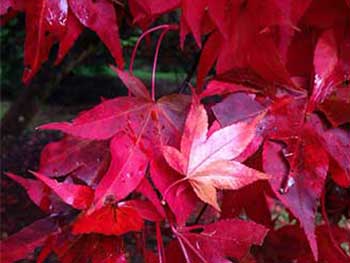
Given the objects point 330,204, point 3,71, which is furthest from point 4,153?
point 330,204

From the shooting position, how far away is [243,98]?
0.51 meters

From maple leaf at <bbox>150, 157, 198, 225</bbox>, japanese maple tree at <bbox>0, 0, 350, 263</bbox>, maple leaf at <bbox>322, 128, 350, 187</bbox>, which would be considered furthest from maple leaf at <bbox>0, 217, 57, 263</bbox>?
maple leaf at <bbox>322, 128, 350, 187</bbox>

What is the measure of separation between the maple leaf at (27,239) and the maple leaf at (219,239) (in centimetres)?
12

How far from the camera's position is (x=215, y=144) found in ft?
1.63

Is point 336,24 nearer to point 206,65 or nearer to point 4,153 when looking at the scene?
point 206,65

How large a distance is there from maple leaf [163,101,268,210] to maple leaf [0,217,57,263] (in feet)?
0.46

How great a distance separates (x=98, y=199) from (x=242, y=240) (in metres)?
0.13

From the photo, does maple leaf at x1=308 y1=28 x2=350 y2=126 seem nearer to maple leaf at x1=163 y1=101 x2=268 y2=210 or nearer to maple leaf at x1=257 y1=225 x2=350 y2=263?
maple leaf at x1=163 y1=101 x2=268 y2=210

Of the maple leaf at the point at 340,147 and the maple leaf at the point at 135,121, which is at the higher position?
the maple leaf at the point at 135,121

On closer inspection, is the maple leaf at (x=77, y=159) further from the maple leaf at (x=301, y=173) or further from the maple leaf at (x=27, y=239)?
the maple leaf at (x=301, y=173)

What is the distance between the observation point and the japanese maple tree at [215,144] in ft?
1.62

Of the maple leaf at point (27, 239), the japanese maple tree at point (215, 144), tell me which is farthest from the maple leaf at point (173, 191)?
the maple leaf at point (27, 239)

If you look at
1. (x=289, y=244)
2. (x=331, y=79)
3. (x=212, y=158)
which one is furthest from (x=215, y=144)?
(x=289, y=244)

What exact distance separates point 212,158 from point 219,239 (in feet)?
0.25
